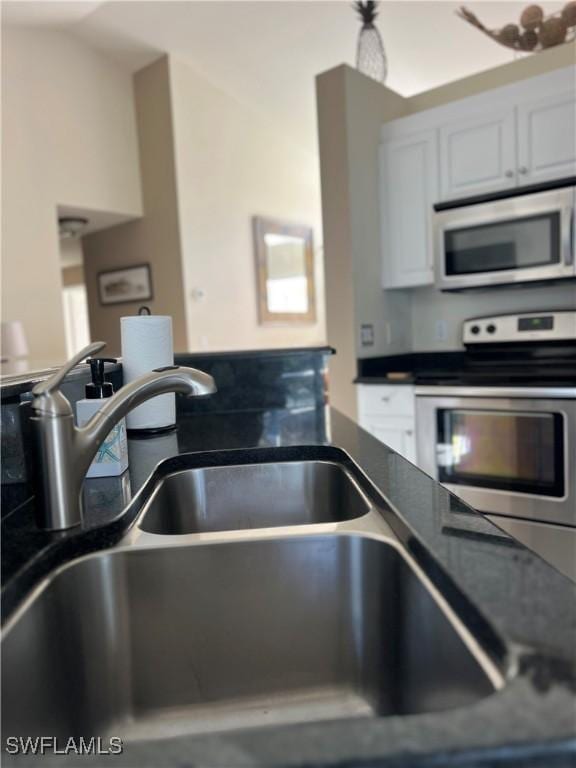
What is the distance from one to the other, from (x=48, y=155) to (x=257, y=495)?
414cm

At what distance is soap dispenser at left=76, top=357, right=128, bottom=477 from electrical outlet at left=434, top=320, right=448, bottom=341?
2.38 metres

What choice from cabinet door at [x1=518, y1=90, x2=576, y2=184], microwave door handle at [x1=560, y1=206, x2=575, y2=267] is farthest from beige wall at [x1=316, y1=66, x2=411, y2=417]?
microwave door handle at [x1=560, y1=206, x2=575, y2=267]

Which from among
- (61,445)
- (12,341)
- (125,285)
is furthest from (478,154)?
(125,285)

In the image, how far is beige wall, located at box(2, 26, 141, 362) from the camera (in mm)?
3930

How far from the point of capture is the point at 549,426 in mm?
1975

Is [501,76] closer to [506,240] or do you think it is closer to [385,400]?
[506,240]

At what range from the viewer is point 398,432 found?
242cm

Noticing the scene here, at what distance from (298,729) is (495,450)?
6.58 feet

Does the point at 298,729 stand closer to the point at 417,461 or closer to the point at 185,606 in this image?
the point at 185,606

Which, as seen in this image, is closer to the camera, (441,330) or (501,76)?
(501,76)

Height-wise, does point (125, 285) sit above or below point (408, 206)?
below

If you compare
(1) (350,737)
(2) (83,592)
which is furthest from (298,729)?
(2) (83,592)

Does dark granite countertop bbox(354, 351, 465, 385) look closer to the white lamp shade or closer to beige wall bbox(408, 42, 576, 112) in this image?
beige wall bbox(408, 42, 576, 112)

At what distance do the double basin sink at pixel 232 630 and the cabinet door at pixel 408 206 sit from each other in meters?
2.18
